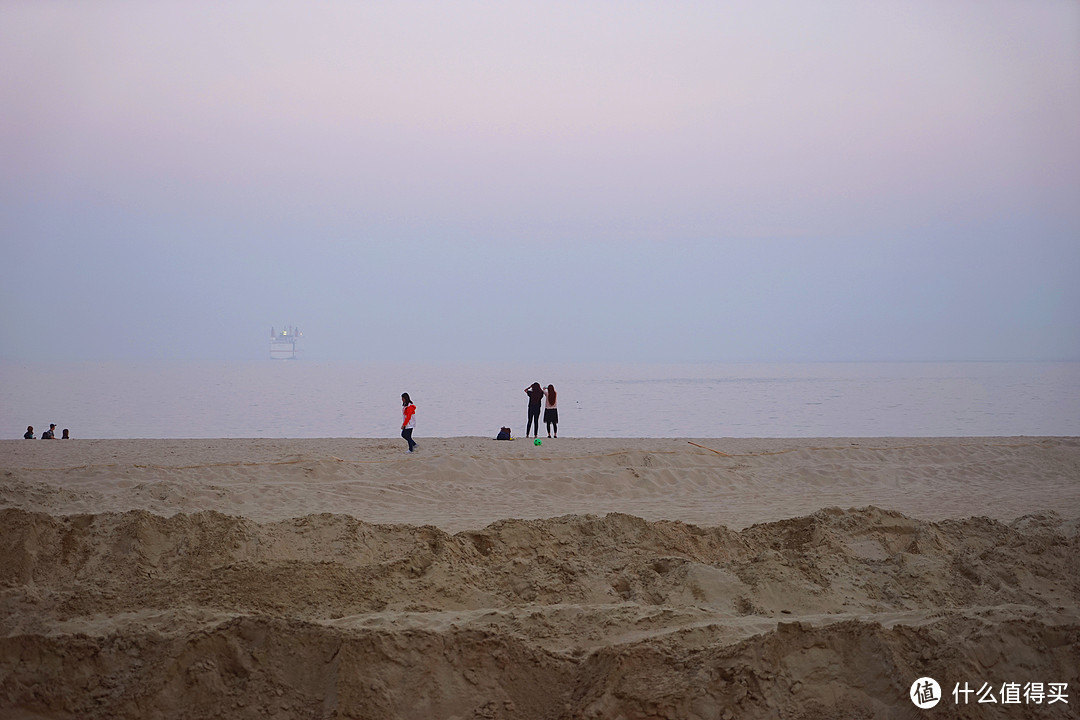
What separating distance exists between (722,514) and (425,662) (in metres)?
6.78

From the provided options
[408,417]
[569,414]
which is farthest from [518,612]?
[569,414]

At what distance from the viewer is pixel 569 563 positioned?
6445mm

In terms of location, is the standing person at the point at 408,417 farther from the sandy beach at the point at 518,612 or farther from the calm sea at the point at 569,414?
the calm sea at the point at 569,414

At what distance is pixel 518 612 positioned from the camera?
5242mm

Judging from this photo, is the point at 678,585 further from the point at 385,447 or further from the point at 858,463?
the point at 385,447

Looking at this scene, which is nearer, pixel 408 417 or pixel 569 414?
pixel 408 417

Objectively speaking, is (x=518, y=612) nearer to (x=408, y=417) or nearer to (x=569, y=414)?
(x=408, y=417)

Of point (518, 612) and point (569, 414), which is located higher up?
point (569, 414)

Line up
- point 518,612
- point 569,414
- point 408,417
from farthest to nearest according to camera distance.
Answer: point 569,414, point 408,417, point 518,612

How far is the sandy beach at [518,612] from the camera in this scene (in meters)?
4.41

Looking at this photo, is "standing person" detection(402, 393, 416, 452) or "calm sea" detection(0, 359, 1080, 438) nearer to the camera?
"standing person" detection(402, 393, 416, 452)

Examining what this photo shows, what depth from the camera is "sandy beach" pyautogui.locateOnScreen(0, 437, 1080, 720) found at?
441cm

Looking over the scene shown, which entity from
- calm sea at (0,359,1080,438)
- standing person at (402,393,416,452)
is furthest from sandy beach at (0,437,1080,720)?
calm sea at (0,359,1080,438)

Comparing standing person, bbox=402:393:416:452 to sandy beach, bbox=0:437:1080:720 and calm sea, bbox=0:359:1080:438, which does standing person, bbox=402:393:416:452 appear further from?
calm sea, bbox=0:359:1080:438
